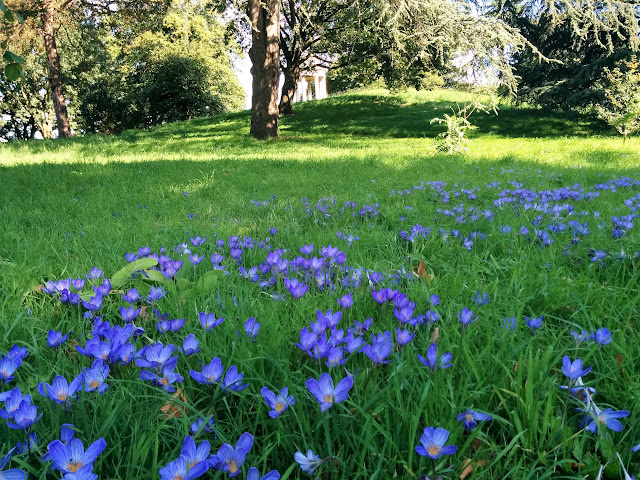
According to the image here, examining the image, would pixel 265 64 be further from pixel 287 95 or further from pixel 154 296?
pixel 154 296

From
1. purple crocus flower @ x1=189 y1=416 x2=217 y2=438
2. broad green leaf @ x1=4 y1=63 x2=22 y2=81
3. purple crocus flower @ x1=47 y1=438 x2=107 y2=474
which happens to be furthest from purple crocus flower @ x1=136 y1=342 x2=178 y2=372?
broad green leaf @ x1=4 y1=63 x2=22 y2=81

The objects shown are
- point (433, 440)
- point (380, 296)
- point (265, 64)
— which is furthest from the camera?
point (265, 64)

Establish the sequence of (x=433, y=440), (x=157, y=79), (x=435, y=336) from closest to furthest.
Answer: (x=433, y=440) < (x=435, y=336) < (x=157, y=79)

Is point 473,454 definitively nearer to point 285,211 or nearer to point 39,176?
point 285,211

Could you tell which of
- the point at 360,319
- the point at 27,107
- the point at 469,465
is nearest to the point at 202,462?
the point at 469,465

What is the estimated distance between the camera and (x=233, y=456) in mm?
786

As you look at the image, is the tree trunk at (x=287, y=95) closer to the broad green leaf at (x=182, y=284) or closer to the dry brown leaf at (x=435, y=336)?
the broad green leaf at (x=182, y=284)

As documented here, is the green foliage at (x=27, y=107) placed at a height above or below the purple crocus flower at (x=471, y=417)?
above

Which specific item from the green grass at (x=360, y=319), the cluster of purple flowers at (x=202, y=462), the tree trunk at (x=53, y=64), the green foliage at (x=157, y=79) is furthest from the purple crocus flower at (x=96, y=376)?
the green foliage at (x=157, y=79)

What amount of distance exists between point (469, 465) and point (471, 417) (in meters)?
0.10

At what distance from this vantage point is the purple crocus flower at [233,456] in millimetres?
776

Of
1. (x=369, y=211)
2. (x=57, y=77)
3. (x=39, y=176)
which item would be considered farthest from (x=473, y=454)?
(x=57, y=77)

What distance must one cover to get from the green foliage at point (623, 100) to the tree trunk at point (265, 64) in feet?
30.3

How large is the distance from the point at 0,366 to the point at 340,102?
A: 23714 mm
